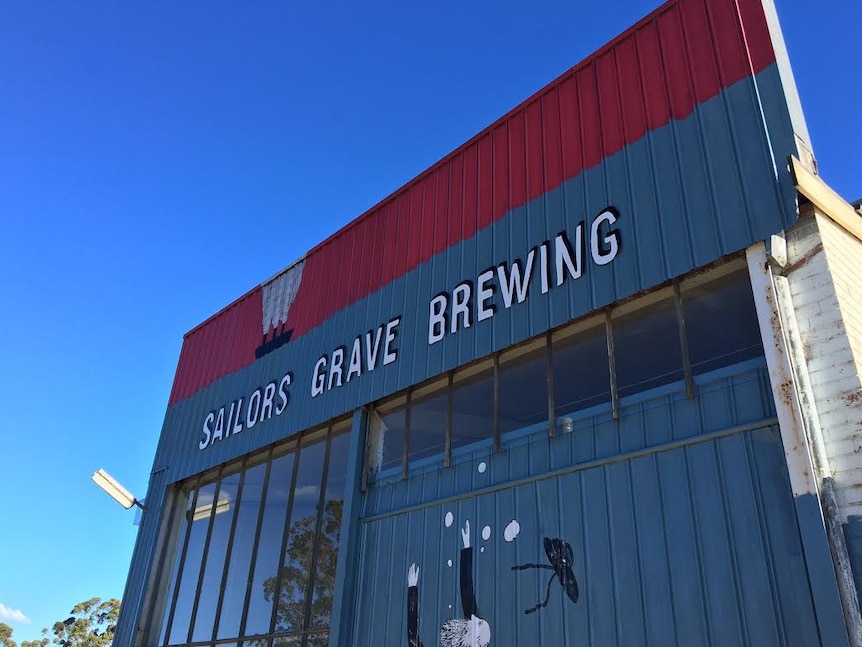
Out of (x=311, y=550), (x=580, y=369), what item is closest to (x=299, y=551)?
(x=311, y=550)

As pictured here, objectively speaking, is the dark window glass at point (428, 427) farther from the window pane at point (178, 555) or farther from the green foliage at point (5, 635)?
the green foliage at point (5, 635)

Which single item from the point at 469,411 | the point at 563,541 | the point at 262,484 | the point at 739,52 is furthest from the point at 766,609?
the point at 262,484

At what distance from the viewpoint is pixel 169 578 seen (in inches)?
588

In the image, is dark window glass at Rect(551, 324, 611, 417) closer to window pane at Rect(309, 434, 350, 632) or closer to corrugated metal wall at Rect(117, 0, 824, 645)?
corrugated metal wall at Rect(117, 0, 824, 645)

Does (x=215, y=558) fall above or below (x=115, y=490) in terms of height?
below

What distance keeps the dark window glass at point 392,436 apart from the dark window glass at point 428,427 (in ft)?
0.68

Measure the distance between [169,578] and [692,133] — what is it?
43.7ft

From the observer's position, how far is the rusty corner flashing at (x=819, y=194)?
6836 millimetres

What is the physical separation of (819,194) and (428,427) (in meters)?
6.00

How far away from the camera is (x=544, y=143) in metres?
9.93

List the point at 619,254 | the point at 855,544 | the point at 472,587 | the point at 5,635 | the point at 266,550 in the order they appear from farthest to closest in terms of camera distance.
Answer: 1. the point at 5,635
2. the point at 266,550
3. the point at 472,587
4. the point at 619,254
5. the point at 855,544

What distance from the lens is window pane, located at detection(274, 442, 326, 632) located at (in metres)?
11.3

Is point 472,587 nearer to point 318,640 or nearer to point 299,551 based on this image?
point 318,640

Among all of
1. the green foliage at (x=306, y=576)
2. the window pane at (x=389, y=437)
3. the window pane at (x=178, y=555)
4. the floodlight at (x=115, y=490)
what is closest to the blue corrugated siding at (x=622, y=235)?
the window pane at (x=389, y=437)
